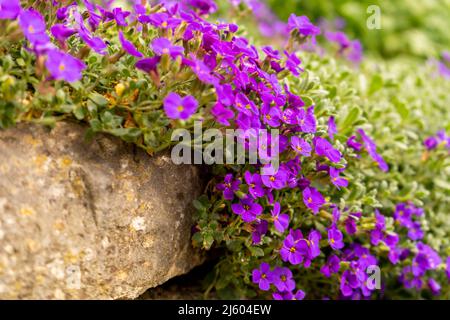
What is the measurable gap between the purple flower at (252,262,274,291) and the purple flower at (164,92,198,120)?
84 centimetres

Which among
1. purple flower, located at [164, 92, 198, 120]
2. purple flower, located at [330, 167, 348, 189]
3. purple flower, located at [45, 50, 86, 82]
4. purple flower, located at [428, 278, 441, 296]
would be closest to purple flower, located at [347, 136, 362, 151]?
purple flower, located at [330, 167, 348, 189]

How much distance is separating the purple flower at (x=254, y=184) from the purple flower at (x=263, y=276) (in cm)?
36

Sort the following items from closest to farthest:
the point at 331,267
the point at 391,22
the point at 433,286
Result: the point at 331,267
the point at 433,286
the point at 391,22

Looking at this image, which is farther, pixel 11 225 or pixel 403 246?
pixel 403 246

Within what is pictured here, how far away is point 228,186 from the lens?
2.20m

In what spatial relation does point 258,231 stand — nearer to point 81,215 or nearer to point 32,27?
point 81,215

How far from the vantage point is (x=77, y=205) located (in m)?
1.90

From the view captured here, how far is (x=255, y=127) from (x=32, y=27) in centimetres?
86

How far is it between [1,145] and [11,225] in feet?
0.88

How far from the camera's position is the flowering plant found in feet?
6.16

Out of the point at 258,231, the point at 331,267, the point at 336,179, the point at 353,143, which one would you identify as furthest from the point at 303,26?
the point at 331,267

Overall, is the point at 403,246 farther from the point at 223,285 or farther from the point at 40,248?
the point at 40,248

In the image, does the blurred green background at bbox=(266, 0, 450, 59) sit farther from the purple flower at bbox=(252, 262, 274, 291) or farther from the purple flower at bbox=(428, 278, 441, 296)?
the purple flower at bbox=(252, 262, 274, 291)
